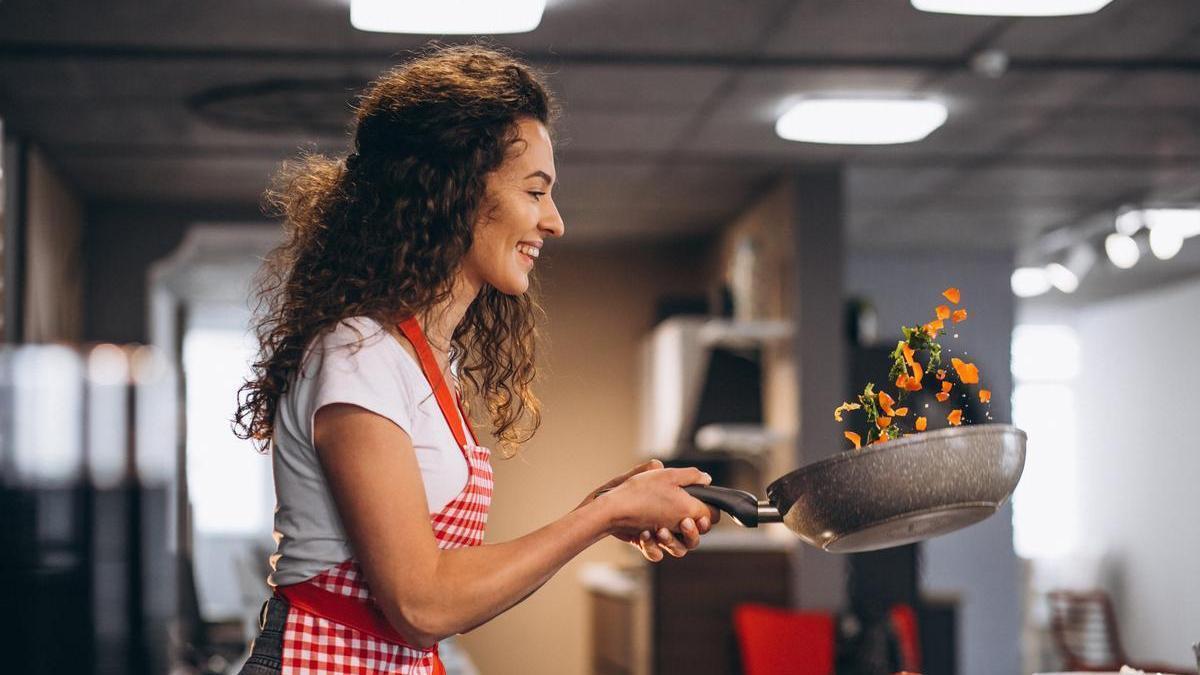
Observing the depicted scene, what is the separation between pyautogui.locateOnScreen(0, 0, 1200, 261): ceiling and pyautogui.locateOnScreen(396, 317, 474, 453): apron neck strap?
2.68 metres

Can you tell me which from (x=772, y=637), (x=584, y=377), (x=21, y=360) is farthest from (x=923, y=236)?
(x=21, y=360)

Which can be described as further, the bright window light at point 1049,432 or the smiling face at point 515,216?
the bright window light at point 1049,432

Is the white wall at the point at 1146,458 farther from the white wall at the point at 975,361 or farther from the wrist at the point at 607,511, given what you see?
the wrist at the point at 607,511

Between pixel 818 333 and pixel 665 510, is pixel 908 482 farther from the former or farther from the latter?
pixel 818 333

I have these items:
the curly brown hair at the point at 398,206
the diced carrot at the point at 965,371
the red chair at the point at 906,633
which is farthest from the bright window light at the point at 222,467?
the diced carrot at the point at 965,371

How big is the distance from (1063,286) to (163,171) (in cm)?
561

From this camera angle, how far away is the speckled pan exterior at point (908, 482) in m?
1.34

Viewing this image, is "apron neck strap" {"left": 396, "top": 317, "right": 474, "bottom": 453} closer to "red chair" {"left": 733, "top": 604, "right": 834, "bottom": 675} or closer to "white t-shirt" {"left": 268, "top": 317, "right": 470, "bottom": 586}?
"white t-shirt" {"left": 268, "top": 317, "right": 470, "bottom": 586}

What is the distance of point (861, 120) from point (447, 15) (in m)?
1.91

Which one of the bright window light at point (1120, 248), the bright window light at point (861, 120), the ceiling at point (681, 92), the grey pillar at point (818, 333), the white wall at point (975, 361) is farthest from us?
the white wall at point (975, 361)

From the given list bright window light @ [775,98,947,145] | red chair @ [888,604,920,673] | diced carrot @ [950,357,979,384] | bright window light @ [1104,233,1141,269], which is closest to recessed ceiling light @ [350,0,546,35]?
bright window light @ [775,98,947,145]

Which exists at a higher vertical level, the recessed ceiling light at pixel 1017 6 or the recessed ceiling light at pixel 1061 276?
the recessed ceiling light at pixel 1017 6

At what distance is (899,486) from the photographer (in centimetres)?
134

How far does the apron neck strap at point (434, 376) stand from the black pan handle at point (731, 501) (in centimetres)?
23
